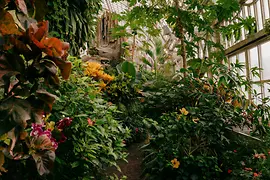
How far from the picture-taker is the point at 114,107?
1892 mm

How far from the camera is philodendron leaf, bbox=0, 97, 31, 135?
0.46 m

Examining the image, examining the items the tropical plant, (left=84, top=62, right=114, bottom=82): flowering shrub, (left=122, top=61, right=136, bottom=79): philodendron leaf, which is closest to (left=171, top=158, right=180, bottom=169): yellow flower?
(left=84, top=62, right=114, bottom=82): flowering shrub

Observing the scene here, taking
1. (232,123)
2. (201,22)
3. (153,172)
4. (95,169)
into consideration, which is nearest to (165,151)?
(153,172)

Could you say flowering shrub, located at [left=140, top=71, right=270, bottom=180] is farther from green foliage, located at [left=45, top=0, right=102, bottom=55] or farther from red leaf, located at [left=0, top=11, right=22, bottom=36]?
red leaf, located at [left=0, top=11, right=22, bottom=36]

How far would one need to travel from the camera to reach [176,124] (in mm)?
2496

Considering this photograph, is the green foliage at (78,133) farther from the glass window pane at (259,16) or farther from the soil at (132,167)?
the glass window pane at (259,16)

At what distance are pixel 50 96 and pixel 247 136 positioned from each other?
241 cm

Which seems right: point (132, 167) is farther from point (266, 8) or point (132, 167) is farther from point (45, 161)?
point (266, 8)

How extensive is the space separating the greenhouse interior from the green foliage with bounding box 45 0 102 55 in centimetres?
1

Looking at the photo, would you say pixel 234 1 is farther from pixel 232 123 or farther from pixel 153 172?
pixel 153 172

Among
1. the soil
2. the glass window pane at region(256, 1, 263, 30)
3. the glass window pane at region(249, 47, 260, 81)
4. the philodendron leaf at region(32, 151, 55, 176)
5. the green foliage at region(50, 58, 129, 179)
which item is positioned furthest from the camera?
the glass window pane at region(249, 47, 260, 81)

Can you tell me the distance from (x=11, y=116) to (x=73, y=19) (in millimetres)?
2640

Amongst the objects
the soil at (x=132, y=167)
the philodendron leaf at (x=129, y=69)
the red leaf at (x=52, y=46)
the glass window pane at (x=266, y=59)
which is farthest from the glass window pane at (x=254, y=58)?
the red leaf at (x=52, y=46)

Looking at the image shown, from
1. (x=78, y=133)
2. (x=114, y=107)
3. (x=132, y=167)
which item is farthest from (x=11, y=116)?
(x=132, y=167)
